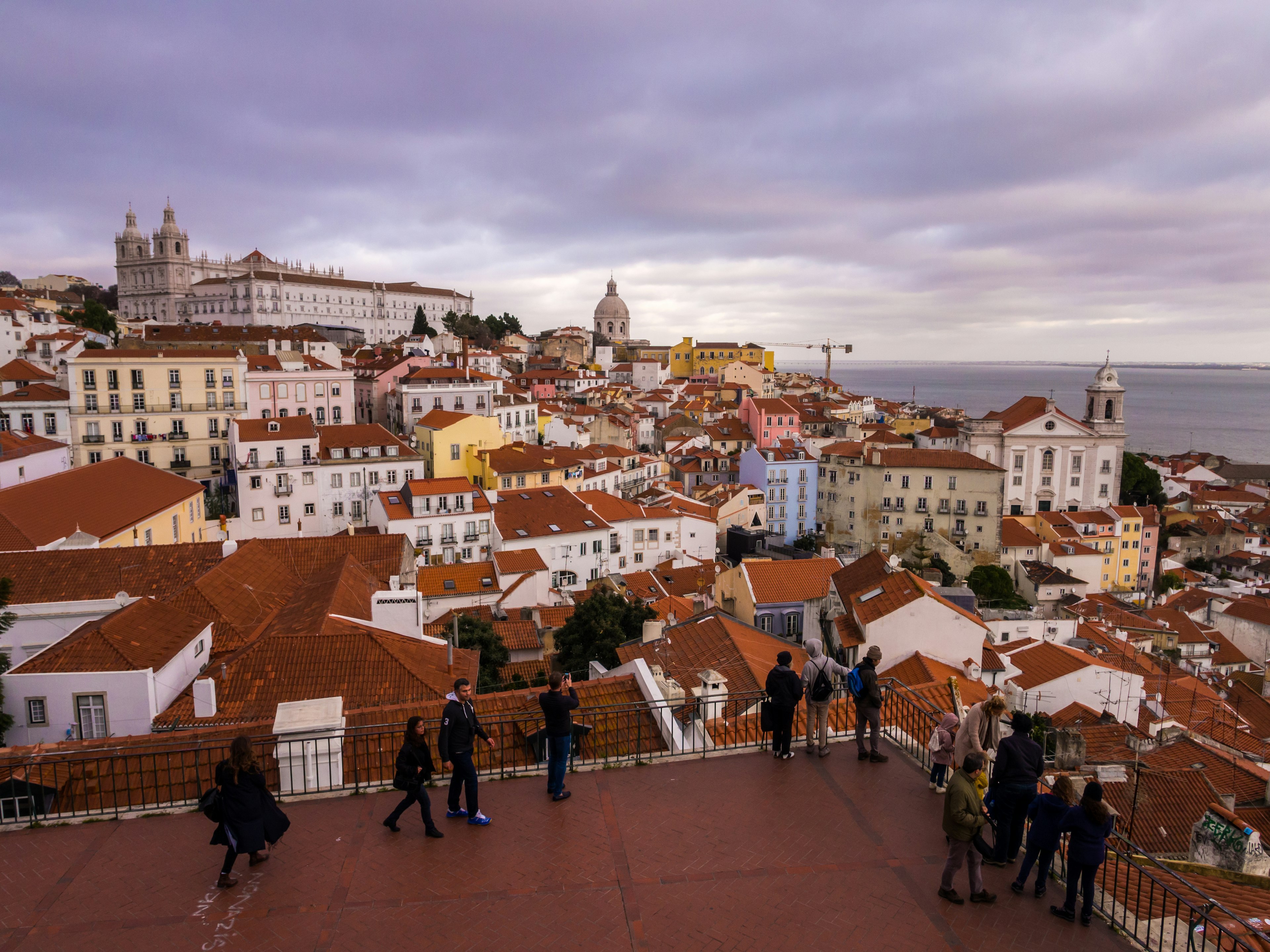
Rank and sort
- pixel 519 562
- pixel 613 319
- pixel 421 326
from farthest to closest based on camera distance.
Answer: pixel 613 319 < pixel 421 326 < pixel 519 562

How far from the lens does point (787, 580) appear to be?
91.6 ft

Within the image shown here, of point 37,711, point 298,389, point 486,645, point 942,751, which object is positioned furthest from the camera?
point 298,389

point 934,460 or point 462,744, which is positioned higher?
point 462,744

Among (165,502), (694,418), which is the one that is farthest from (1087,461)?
(165,502)

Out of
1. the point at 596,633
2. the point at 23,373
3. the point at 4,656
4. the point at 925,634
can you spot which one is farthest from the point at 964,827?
the point at 23,373

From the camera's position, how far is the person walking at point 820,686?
7.91m

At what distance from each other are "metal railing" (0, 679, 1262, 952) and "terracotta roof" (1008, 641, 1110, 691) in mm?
14433

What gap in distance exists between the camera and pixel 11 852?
657 centimetres

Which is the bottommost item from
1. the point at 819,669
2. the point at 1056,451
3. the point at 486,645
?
the point at 486,645

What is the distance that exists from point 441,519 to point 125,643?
80.3 ft

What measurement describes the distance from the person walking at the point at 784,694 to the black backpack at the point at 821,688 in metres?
0.12

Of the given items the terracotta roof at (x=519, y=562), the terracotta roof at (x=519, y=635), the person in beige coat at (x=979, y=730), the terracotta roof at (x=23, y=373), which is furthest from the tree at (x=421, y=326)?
the person in beige coat at (x=979, y=730)

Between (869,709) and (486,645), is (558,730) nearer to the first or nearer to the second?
(869,709)

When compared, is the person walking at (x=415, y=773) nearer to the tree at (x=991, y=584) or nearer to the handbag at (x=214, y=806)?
the handbag at (x=214, y=806)
